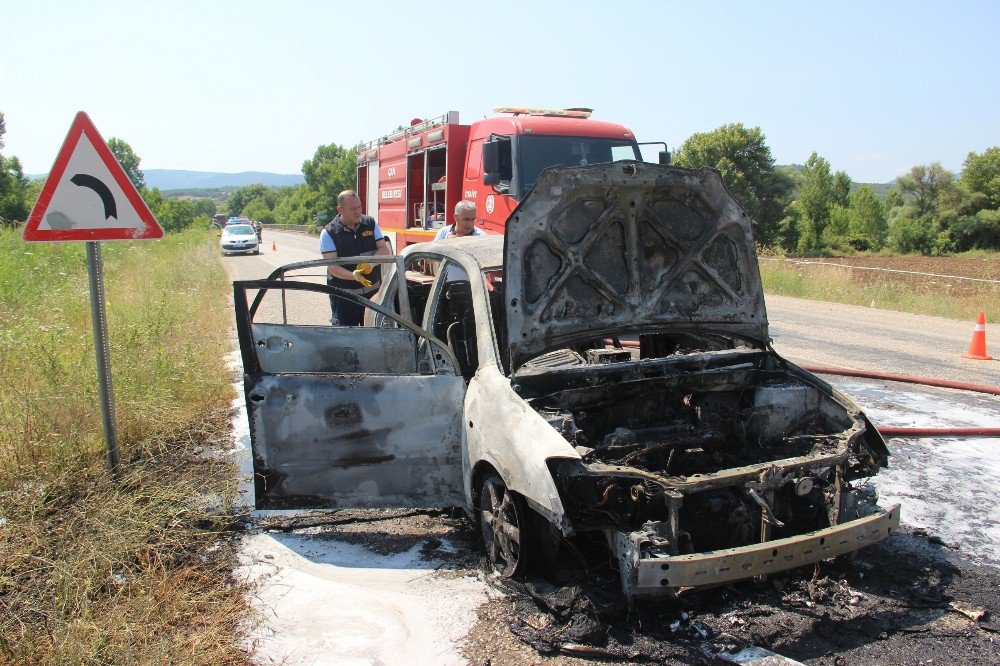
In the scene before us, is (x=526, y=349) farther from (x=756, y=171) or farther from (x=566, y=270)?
(x=756, y=171)

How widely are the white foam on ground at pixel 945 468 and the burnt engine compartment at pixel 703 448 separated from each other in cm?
86

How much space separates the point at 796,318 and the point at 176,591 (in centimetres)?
1247

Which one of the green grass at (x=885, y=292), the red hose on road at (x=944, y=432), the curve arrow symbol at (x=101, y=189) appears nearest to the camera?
the curve arrow symbol at (x=101, y=189)

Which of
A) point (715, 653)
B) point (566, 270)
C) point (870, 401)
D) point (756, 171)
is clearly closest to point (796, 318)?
point (870, 401)

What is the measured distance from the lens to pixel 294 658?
3160 mm

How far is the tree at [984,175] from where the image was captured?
5381 centimetres

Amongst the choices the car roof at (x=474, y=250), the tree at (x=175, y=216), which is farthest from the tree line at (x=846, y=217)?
the car roof at (x=474, y=250)

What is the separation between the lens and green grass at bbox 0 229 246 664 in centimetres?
315

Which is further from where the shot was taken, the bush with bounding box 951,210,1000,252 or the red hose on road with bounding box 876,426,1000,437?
the bush with bounding box 951,210,1000,252

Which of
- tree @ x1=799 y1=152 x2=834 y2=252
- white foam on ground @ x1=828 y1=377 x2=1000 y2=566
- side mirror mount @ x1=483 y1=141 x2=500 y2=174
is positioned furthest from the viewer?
tree @ x1=799 y1=152 x2=834 y2=252

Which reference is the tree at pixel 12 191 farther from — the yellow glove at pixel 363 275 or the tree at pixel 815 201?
the tree at pixel 815 201

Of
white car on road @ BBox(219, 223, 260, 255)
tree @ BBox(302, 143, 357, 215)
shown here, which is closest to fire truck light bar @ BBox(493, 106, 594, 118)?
white car on road @ BBox(219, 223, 260, 255)

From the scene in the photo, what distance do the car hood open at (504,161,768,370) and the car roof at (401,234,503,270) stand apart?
52 cm

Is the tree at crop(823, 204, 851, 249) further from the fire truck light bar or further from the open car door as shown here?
the open car door
